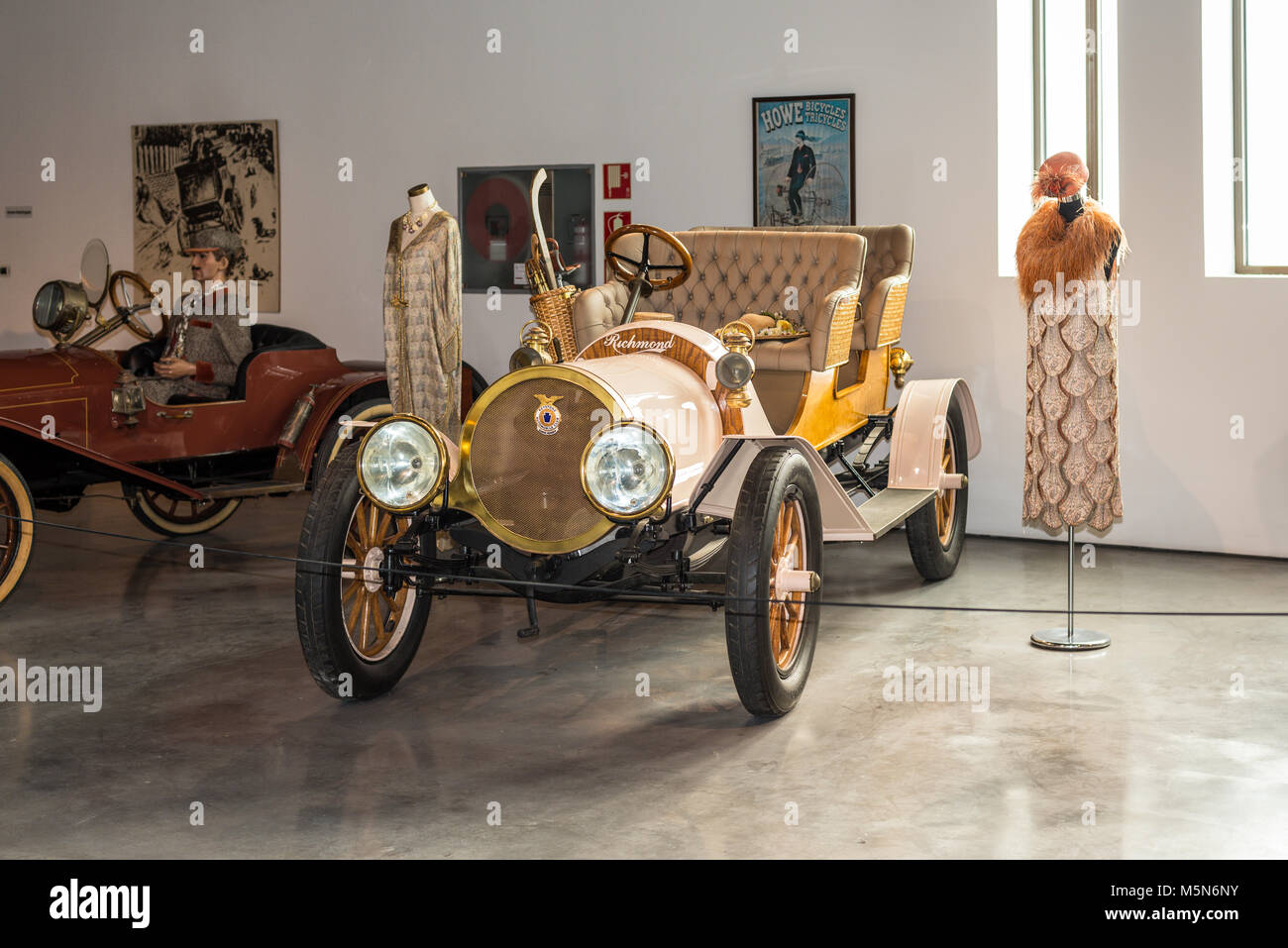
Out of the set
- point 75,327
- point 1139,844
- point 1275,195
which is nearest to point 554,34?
point 75,327

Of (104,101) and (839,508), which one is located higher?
(104,101)

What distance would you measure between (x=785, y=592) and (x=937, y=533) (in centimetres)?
178

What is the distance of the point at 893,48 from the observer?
694cm

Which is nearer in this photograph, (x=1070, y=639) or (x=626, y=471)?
(x=626, y=471)

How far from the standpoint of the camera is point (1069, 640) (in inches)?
196

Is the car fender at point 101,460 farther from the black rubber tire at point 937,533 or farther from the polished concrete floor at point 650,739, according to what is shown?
the black rubber tire at point 937,533

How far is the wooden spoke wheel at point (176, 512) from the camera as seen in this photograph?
675 cm

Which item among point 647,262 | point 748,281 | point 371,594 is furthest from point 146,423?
point 748,281

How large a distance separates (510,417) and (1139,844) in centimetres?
204

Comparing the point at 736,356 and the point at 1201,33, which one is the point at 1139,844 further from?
the point at 1201,33

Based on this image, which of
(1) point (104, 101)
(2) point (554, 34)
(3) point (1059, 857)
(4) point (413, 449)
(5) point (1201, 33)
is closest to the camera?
(3) point (1059, 857)

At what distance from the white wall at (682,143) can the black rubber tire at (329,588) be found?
362 cm

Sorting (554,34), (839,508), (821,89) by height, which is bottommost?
(839,508)

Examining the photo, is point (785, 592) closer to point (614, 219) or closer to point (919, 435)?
point (919, 435)
